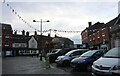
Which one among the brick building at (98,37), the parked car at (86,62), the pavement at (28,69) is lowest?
the pavement at (28,69)

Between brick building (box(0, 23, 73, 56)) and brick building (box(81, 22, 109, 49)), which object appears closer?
brick building (box(81, 22, 109, 49))

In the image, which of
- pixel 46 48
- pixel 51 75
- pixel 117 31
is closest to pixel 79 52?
pixel 51 75

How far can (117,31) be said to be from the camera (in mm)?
31953

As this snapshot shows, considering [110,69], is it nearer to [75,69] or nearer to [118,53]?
[118,53]

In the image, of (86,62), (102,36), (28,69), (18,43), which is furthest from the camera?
(18,43)

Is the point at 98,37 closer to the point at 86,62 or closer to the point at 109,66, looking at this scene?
the point at 86,62

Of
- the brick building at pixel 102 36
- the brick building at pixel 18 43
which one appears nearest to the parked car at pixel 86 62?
the brick building at pixel 102 36

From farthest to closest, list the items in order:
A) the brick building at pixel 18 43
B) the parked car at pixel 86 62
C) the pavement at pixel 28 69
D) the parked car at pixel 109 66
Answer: the brick building at pixel 18 43 < the pavement at pixel 28 69 < the parked car at pixel 86 62 < the parked car at pixel 109 66

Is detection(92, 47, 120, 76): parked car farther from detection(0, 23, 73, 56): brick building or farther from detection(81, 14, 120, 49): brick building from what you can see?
detection(0, 23, 73, 56): brick building

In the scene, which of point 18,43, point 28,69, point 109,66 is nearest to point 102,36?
point 28,69

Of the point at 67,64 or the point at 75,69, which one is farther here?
the point at 67,64

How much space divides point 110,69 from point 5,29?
87623 mm

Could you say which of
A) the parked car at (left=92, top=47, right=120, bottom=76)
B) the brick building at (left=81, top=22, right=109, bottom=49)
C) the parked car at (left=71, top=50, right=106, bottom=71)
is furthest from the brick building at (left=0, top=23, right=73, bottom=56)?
the parked car at (left=92, top=47, right=120, bottom=76)

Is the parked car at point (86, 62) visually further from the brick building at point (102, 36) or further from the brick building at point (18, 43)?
the brick building at point (18, 43)
